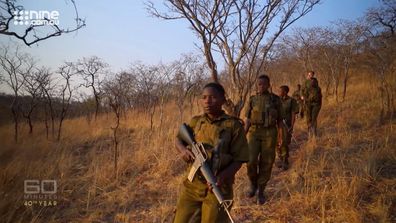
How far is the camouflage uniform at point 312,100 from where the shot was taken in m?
6.89

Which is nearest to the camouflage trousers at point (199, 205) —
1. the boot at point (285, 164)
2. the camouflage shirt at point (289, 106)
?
the boot at point (285, 164)

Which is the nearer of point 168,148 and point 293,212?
point 293,212

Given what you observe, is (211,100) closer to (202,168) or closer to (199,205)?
(202,168)

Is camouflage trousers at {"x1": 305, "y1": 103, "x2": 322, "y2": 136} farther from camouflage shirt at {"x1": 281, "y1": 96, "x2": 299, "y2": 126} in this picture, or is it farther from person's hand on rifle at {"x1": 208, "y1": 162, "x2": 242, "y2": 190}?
person's hand on rifle at {"x1": 208, "y1": 162, "x2": 242, "y2": 190}

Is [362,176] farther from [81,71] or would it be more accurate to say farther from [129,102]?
[129,102]

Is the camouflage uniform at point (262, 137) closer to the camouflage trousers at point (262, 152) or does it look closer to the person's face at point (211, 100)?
the camouflage trousers at point (262, 152)

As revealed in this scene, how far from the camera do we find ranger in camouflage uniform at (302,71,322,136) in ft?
22.6

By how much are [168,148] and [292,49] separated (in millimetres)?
13183

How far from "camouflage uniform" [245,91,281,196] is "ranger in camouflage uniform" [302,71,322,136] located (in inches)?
137

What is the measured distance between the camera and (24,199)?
3.85 meters

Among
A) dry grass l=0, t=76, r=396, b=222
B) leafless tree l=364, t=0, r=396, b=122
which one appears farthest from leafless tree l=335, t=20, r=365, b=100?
dry grass l=0, t=76, r=396, b=222

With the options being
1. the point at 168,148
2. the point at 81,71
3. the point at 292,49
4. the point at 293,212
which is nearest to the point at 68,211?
the point at 168,148

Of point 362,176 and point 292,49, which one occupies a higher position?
point 292,49

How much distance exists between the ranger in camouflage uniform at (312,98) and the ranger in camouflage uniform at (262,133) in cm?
343
